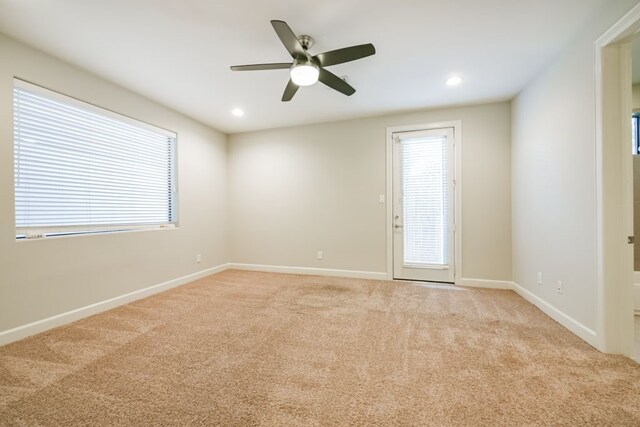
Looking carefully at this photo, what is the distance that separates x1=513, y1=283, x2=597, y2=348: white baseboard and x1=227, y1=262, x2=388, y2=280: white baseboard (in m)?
1.78

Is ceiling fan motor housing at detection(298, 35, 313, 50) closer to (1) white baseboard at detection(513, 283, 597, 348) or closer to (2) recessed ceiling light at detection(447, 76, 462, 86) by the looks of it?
(2) recessed ceiling light at detection(447, 76, 462, 86)

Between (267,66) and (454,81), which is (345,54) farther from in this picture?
(454,81)

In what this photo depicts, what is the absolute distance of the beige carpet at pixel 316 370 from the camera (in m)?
1.43

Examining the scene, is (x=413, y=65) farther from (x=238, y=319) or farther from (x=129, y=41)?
(x=238, y=319)

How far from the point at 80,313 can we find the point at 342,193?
358cm

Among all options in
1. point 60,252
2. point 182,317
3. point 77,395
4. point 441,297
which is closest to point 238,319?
point 182,317

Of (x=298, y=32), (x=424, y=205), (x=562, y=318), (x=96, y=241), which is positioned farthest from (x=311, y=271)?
(x=298, y=32)

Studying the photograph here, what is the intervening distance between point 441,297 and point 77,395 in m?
3.48

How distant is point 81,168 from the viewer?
2.83m

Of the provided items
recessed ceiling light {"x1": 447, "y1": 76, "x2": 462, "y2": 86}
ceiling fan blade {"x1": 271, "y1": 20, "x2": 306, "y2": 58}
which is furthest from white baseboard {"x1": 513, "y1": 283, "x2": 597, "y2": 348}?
ceiling fan blade {"x1": 271, "y1": 20, "x2": 306, "y2": 58}

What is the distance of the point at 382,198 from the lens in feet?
13.7

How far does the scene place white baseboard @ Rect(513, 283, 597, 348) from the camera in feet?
6.98

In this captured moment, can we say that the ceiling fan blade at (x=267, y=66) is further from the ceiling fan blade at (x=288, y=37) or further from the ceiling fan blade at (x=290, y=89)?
the ceiling fan blade at (x=290, y=89)

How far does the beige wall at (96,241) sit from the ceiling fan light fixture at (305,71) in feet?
7.86
